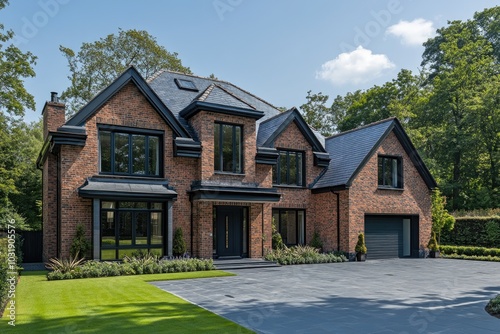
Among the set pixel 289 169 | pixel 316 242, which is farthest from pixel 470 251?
pixel 289 169

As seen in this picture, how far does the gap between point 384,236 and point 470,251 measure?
526 centimetres

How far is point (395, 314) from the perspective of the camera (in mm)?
Answer: 8531

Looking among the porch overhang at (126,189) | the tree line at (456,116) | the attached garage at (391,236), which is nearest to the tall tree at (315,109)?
the tree line at (456,116)

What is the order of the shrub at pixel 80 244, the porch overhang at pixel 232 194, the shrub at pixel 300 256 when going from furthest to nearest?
the shrub at pixel 300 256
the porch overhang at pixel 232 194
the shrub at pixel 80 244

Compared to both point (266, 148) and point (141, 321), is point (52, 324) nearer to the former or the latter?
point (141, 321)

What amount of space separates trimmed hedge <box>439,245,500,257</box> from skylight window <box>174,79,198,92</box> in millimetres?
17283

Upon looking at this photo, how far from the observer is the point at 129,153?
17125 millimetres

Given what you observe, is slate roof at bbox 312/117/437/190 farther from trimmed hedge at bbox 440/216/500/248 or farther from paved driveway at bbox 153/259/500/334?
paved driveway at bbox 153/259/500/334

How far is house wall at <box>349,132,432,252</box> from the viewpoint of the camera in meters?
20.9

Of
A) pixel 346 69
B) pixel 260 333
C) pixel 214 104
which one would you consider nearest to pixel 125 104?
pixel 214 104

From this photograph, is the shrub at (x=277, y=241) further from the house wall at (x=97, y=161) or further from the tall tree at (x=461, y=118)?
the tall tree at (x=461, y=118)

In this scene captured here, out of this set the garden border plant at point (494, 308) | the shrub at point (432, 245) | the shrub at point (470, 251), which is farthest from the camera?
the shrub at point (432, 245)

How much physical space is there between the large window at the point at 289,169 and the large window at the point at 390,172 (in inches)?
171

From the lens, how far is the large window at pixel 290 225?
2148cm
